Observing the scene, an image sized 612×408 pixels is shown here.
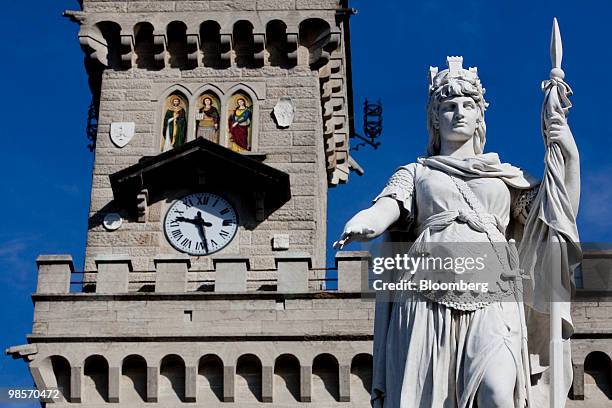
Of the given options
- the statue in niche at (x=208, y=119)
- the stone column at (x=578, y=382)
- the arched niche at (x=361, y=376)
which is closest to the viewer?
the stone column at (x=578, y=382)

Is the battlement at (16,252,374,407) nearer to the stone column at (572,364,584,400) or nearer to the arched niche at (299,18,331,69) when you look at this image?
the stone column at (572,364,584,400)

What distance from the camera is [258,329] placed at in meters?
34.2

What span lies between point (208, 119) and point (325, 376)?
5940 mm

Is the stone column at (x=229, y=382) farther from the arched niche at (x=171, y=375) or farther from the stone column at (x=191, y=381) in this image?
the arched niche at (x=171, y=375)

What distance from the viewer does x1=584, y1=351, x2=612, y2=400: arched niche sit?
33656 millimetres

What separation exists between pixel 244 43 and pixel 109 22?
257cm

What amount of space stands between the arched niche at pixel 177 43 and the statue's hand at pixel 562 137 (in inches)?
996

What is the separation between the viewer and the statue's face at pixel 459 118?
13.9 metres

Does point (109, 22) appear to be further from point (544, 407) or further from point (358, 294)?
point (544, 407)

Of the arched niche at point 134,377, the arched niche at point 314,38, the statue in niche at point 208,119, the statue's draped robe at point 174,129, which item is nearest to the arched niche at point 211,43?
the statue in niche at point 208,119

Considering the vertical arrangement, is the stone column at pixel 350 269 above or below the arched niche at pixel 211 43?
below

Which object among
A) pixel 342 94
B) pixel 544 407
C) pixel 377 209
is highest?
pixel 342 94

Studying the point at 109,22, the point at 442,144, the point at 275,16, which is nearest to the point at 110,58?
the point at 109,22

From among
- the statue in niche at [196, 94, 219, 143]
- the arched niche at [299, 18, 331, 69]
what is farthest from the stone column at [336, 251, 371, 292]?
the arched niche at [299, 18, 331, 69]
